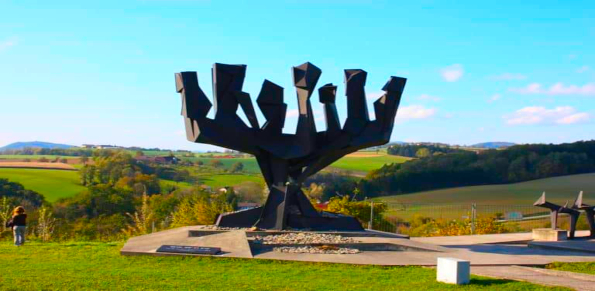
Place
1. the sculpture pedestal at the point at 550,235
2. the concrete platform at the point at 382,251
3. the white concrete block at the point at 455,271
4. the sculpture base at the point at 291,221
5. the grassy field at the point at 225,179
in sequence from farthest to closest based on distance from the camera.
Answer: the grassy field at the point at 225,179, the sculpture pedestal at the point at 550,235, the sculpture base at the point at 291,221, the concrete platform at the point at 382,251, the white concrete block at the point at 455,271

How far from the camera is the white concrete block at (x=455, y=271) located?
9648mm

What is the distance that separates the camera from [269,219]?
Answer: 14844 mm

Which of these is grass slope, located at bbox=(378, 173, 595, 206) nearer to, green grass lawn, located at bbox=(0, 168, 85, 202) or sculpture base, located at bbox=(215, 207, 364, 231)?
sculpture base, located at bbox=(215, 207, 364, 231)

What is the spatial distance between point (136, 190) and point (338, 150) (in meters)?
27.5

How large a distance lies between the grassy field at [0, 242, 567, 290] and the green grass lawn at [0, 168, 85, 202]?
3186cm

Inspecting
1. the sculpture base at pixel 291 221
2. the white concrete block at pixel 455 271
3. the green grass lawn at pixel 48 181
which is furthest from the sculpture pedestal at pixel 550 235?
the green grass lawn at pixel 48 181

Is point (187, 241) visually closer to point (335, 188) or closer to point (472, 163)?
point (335, 188)

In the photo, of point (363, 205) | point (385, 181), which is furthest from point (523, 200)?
point (363, 205)

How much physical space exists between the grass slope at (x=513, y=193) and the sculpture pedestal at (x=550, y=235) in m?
17.3

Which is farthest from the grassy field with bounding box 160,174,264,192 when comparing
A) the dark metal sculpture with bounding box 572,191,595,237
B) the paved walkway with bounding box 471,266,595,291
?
the paved walkway with bounding box 471,266,595,291

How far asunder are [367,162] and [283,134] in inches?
2033

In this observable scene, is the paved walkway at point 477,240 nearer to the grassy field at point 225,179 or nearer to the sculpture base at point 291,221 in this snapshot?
the sculpture base at point 291,221

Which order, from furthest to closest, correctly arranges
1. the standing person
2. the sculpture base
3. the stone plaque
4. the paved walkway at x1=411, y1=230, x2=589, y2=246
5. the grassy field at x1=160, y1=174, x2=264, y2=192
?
the grassy field at x1=160, y1=174, x2=264, y2=192 < the paved walkway at x1=411, y1=230, x2=589, y2=246 < the sculpture base < the standing person < the stone plaque

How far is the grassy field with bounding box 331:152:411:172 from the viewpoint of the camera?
60.5 meters
